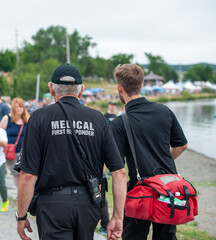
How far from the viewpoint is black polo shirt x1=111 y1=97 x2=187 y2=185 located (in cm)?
280

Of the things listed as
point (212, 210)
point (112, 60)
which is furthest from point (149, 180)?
point (112, 60)

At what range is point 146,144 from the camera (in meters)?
2.83

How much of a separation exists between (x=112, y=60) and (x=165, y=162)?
12946 centimetres

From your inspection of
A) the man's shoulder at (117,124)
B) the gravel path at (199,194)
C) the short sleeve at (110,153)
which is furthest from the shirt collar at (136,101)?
the gravel path at (199,194)

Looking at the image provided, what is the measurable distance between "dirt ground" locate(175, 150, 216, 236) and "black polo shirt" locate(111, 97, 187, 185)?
106 inches

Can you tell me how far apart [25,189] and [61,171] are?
0.92 ft

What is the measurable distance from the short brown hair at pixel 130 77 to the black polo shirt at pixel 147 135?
0.11m

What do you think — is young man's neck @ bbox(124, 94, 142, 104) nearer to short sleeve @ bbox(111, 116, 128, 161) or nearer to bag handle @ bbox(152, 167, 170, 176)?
short sleeve @ bbox(111, 116, 128, 161)

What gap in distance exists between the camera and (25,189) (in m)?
2.30

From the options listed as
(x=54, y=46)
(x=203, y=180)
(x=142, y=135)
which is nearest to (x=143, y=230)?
(x=142, y=135)

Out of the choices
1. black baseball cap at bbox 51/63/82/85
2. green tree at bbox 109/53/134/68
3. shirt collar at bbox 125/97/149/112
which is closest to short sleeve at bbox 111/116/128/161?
shirt collar at bbox 125/97/149/112

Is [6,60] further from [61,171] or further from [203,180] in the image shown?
[61,171]

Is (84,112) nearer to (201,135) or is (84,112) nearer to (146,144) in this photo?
(146,144)

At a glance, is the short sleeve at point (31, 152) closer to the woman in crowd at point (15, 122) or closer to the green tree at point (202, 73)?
the woman in crowd at point (15, 122)
